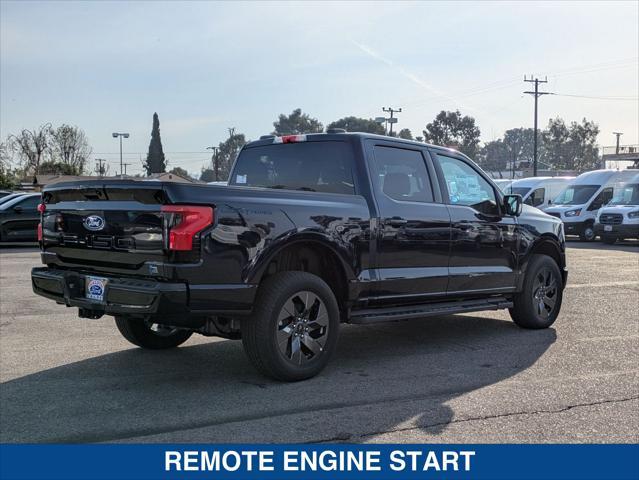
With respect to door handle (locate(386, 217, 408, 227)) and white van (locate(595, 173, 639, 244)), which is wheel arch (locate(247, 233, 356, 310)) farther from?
white van (locate(595, 173, 639, 244))

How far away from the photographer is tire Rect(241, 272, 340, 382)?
516 cm

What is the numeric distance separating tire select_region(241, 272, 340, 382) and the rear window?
107cm

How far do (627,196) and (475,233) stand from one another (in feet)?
63.3

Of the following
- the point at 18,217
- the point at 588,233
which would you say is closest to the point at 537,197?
the point at 588,233

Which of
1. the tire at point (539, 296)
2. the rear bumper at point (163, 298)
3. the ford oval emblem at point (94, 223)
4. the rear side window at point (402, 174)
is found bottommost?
the tire at point (539, 296)

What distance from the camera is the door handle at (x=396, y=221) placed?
605 centimetres

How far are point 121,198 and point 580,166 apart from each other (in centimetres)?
11629

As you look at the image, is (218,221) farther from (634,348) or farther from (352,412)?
(634,348)

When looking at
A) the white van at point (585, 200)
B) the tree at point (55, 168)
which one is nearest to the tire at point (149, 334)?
the white van at point (585, 200)

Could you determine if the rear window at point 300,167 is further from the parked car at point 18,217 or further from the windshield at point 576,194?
the windshield at point 576,194

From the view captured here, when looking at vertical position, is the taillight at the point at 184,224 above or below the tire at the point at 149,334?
above

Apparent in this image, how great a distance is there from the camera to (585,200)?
2578 centimetres

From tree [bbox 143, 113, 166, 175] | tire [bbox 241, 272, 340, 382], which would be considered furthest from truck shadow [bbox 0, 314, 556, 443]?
tree [bbox 143, 113, 166, 175]

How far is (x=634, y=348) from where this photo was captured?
6801 millimetres
